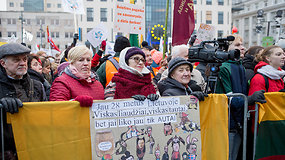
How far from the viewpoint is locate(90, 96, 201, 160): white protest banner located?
290 centimetres

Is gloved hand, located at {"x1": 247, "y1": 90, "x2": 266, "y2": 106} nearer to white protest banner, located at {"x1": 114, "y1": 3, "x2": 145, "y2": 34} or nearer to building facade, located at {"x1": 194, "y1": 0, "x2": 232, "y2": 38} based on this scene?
white protest banner, located at {"x1": 114, "y1": 3, "x2": 145, "y2": 34}

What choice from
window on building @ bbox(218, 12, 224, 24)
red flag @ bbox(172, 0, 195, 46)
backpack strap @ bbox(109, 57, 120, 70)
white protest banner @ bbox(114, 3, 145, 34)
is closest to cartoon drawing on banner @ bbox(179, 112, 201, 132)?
backpack strap @ bbox(109, 57, 120, 70)

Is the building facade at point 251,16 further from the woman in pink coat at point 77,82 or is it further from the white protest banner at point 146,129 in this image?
the woman in pink coat at point 77,82

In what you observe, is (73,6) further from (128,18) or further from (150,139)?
(150,139)

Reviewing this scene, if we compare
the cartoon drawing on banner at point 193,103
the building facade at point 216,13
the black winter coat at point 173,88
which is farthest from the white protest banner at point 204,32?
the building facade at point 216,13

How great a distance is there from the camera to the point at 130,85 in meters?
3.42

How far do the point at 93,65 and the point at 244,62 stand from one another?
3024 millimetres

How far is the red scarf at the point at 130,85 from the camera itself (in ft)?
11.2

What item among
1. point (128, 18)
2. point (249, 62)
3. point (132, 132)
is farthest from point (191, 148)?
point (128, 18)

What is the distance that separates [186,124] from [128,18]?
11.5 feet

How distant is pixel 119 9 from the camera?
597 centimetres

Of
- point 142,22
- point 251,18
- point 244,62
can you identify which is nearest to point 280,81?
point 244,62

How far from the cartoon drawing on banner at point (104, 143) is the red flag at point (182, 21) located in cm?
336

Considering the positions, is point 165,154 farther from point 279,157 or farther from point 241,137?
point 279,157
